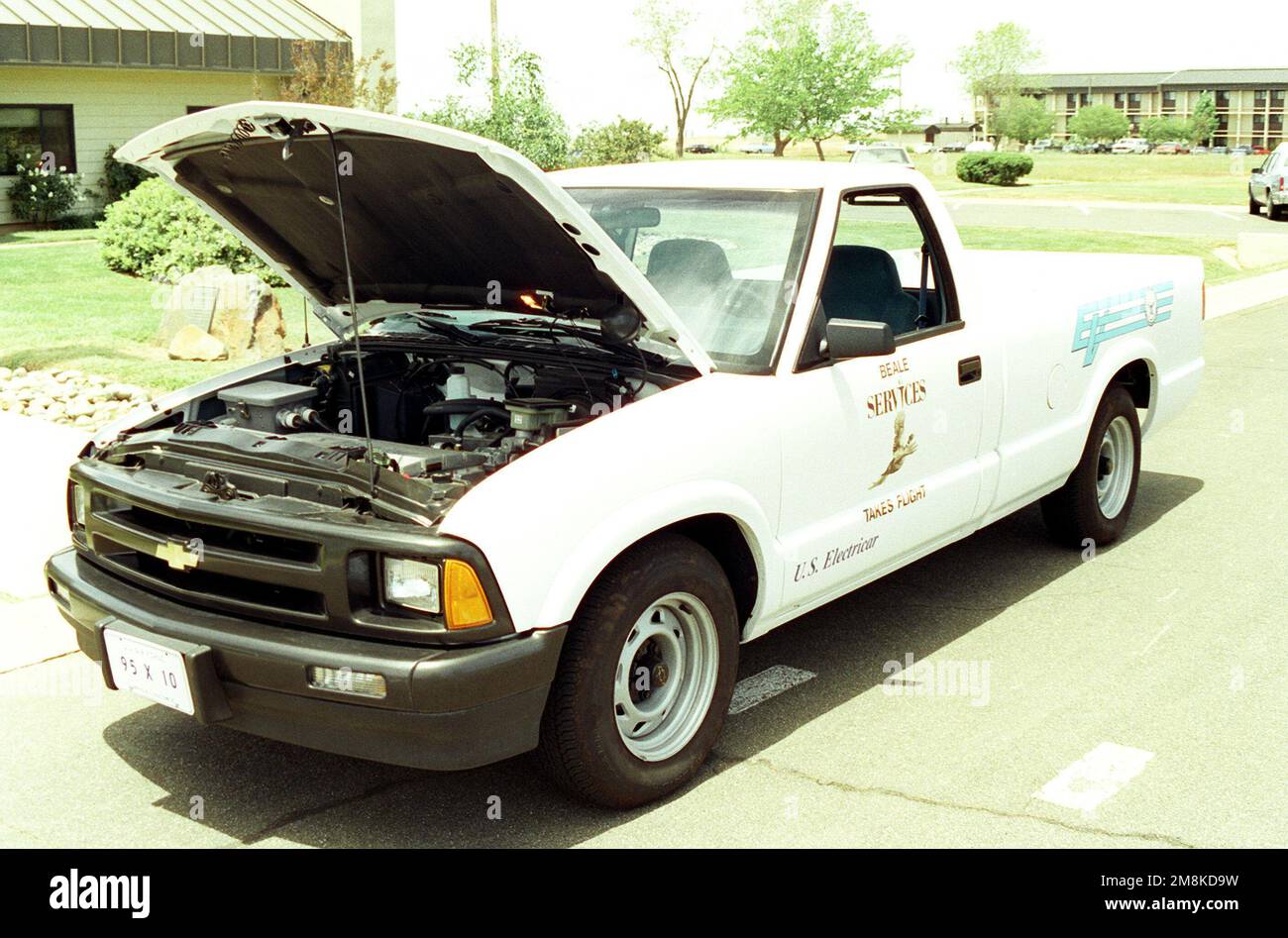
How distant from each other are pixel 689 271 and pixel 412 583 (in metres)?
1.76

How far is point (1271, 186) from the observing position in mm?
31484

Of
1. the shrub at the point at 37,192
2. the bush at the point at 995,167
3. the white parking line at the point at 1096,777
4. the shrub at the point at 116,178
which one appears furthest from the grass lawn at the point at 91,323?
the bush at the point at 995,167

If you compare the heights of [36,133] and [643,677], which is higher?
[36,133]

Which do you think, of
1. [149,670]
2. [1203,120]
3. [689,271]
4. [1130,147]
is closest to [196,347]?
[689,271]

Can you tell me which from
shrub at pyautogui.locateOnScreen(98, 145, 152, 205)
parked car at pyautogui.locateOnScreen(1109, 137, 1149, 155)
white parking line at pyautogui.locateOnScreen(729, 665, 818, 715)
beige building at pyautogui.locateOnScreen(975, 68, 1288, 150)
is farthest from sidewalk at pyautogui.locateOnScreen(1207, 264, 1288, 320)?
beige building at pyautogui.locateOnScreen(975, 68, 1288, 150)

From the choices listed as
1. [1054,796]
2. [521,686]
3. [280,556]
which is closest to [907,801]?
[1054,796]

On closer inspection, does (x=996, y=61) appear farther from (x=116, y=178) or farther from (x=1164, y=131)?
(x=116, y=178)

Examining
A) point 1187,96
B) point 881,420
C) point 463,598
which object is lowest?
point 463,598

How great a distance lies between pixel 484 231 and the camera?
4.53 m

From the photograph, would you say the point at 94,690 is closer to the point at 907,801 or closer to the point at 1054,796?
the point at 907,801

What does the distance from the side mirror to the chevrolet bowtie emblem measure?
208 cm

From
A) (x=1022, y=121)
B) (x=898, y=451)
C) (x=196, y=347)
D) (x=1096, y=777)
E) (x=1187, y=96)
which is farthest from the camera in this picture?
(x=1187, y=96)

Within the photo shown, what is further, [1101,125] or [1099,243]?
[1101,125]

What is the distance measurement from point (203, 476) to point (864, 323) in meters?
2.13
